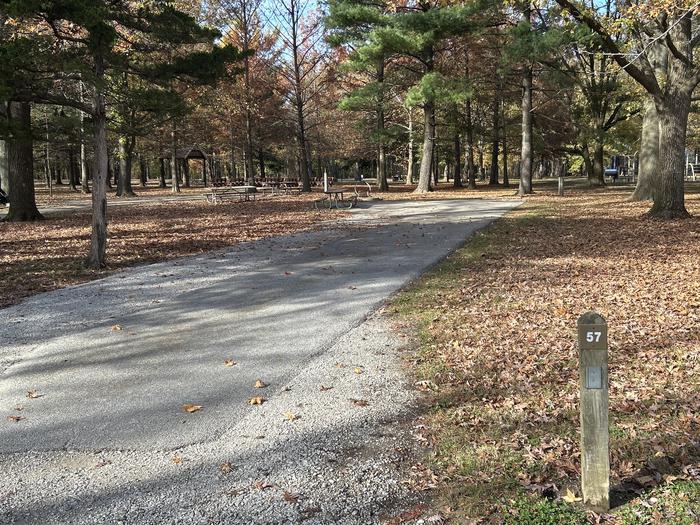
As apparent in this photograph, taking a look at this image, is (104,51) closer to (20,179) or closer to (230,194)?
(20,179)

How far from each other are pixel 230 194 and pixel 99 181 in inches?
670

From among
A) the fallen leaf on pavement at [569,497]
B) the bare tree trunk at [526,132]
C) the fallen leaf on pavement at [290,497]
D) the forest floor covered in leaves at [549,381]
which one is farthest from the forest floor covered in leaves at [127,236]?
the bare tree trunk at [526,132]

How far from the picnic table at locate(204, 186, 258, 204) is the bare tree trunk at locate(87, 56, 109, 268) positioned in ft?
48.2

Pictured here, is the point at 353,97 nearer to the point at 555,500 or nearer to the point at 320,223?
the point at 320,223

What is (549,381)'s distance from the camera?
177 inches

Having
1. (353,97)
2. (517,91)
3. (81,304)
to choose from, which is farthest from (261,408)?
(517,91)

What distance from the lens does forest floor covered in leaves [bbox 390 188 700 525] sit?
300 cm

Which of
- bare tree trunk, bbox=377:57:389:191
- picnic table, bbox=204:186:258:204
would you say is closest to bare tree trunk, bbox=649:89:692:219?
bare tree trunk, bbox=377:57:389:191

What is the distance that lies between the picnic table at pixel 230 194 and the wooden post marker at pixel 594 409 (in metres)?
22.8

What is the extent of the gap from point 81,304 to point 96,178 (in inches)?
110

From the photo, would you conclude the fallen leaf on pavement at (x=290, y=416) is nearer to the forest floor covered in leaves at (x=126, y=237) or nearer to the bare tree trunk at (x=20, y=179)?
the forest floor covered in leaves at (x=126, y=237)

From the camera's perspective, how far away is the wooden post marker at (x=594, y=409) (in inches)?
106

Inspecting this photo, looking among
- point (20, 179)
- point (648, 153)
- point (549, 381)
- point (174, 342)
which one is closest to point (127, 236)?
point (20, 179)

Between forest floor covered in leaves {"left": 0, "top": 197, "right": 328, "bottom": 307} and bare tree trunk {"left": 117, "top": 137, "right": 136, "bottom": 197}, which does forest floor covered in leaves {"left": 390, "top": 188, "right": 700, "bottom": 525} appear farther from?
bare tree trunk {"left": 117, "top": 137, "right": 136, "bottom": 197}
